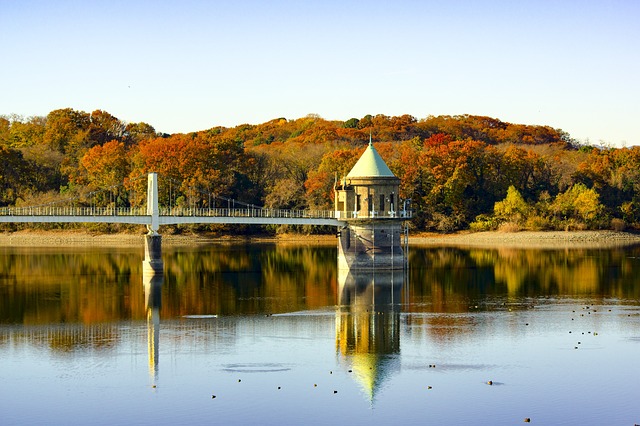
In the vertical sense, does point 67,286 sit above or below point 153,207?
below

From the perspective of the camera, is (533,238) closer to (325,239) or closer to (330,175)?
(325,239)

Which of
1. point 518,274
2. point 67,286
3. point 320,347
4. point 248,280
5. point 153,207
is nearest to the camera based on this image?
point 320,347

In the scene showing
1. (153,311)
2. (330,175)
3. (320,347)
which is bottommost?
(320,347)

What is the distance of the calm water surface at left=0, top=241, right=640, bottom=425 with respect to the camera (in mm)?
35344

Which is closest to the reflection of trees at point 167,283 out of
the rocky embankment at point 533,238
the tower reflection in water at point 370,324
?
the tower reflection in water at point 370,324

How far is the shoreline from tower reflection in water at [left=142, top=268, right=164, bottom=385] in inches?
1456

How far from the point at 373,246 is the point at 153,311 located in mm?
22166

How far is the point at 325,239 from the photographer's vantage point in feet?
373

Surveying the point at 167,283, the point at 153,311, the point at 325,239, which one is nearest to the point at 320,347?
the point at 153,311

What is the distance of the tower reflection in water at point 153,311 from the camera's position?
42519 mm

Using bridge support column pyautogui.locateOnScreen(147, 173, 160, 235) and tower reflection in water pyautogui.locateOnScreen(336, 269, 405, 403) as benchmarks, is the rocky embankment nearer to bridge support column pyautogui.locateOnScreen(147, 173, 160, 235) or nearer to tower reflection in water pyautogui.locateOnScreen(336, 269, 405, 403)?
tower reflection in water pyautogui.locateOnScreen(336, 269, 405, 403)

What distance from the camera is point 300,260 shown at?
3504 inches

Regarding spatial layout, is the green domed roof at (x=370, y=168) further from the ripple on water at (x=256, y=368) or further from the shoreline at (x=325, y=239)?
the ripple on water at (x=256, y=368)

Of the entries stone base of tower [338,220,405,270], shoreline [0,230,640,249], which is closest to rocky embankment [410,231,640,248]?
shoreline [0,230,640,249]
